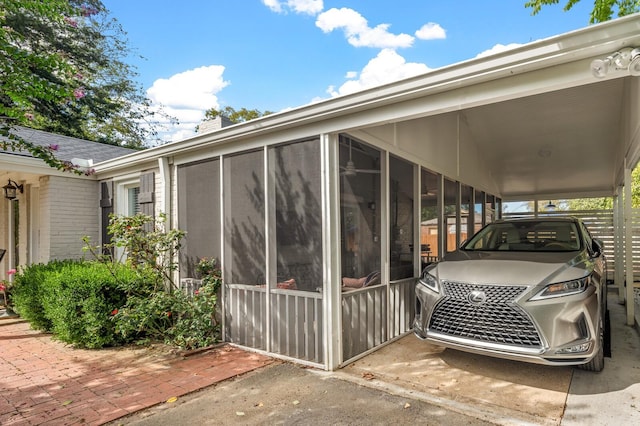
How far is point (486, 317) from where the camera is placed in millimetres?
3289

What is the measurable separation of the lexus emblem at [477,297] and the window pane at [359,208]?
124cm

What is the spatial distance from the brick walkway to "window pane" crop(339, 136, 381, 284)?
1.50m

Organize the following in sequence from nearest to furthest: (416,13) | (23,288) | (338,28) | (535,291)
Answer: (535,291) → (23,288) → (416,13) → (338,28)

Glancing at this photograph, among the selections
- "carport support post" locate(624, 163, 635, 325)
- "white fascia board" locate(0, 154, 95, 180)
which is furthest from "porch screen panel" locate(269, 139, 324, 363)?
"white fascia board" locate(0, 154, 95, 180)

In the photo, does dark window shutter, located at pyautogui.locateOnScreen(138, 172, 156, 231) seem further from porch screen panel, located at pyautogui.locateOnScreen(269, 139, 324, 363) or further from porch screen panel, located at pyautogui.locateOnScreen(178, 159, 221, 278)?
porch screen panel, located at pyautogui.locateOnScreen(269, 139, 324, 363)

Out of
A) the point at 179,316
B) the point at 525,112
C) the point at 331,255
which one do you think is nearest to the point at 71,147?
the point at 179,316

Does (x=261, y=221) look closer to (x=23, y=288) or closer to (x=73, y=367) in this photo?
(x=73, y=367)

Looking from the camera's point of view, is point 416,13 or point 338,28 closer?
point 416,13

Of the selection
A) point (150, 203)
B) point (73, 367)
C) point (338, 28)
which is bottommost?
Result: point (73, 367)

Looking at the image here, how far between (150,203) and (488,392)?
5.26m

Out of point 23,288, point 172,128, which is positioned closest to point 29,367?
point 23,288

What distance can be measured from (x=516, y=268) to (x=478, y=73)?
71.9 inches

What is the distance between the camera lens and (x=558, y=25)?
29.8 feet

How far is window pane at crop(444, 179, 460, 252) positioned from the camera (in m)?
6.45
